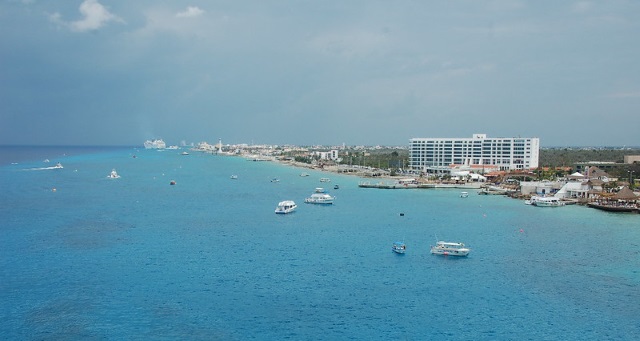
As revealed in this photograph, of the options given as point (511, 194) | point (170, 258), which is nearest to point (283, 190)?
point (511, 194)

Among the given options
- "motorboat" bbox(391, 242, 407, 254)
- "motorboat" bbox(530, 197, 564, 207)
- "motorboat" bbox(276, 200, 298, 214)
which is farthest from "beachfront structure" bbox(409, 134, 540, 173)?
"motorboat" bbox(391, 242, 407, 254)

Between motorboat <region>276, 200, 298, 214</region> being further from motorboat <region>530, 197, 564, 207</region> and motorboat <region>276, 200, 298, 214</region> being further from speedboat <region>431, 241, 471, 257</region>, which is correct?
motorboat <region>530, 197, 564, 207</region>

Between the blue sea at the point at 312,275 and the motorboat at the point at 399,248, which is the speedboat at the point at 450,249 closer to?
the blue sea at the point at 312,275

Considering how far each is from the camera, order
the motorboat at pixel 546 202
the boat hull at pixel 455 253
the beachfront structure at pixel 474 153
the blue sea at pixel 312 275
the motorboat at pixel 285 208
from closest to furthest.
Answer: the blue sea at pixel 312 275 < the boat hull at pixel 455 253 < the motorboat at pixel 285 208 < the motorboat at pixel 546 202 < the beachfront structure at pixel 474 153

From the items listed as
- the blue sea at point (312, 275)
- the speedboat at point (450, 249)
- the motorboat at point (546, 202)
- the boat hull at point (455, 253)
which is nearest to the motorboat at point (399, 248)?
the blue sea at point (312, 275)

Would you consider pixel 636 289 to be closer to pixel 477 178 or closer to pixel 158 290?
pixel 158 290

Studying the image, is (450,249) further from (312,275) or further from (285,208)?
(285,208)
